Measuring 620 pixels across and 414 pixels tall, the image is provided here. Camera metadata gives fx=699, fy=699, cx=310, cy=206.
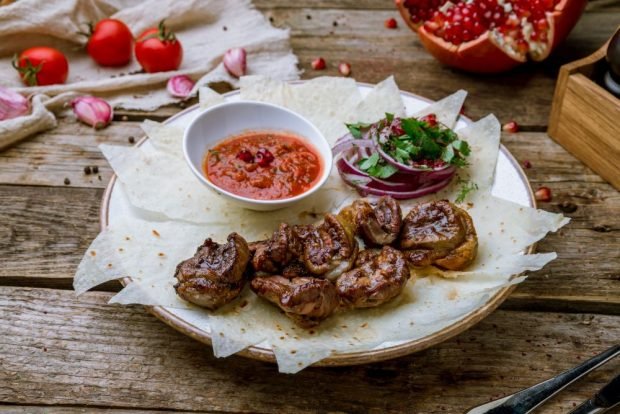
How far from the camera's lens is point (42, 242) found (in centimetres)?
439

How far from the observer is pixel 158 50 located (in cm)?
566

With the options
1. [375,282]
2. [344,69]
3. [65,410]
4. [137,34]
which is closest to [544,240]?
[375,282]

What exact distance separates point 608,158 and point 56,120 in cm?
401

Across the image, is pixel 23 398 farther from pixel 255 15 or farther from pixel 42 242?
pixel 255 15

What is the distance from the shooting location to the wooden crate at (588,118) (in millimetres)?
4633

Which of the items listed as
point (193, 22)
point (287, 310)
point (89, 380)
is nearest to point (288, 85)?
point (193, 22)

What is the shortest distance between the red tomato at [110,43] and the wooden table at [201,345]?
0.82 metres

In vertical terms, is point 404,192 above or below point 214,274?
below

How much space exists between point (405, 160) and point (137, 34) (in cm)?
311

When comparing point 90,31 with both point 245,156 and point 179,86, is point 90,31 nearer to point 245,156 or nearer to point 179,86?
point 179,86

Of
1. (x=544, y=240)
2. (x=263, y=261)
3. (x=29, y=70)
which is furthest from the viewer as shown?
(x=29, y=70)

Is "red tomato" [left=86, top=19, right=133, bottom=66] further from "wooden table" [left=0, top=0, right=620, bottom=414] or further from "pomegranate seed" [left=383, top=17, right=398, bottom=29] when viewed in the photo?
"pomegranate seed" [left=383, top=17, right=398, bottom=29]

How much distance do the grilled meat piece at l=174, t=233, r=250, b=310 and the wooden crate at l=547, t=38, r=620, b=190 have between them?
8.60 ft

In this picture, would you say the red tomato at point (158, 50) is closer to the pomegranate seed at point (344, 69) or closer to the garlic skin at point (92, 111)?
the garlic skin at point (92, 111)
